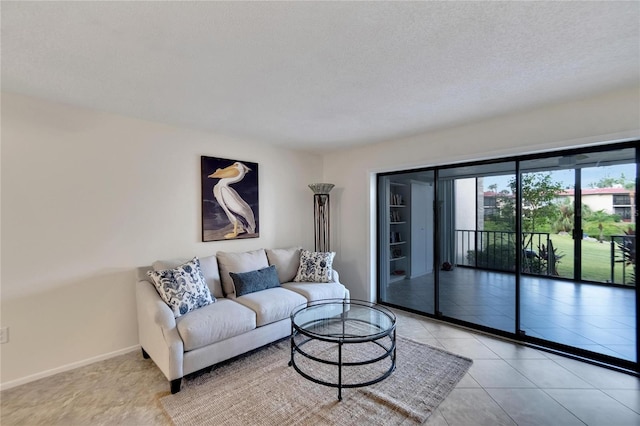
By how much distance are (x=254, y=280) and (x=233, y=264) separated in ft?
1.10

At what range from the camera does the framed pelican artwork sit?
3359 mm

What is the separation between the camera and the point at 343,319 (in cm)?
271

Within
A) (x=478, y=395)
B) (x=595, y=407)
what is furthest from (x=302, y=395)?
(x=595, y=407)

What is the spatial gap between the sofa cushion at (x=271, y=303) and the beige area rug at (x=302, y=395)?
0.38m

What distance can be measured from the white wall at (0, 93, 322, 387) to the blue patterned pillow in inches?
23.6

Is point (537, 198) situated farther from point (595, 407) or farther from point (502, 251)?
point (595, 407)

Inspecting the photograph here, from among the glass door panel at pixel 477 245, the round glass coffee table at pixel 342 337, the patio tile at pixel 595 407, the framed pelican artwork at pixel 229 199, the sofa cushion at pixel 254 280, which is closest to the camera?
the patio tile at pixel 595 407

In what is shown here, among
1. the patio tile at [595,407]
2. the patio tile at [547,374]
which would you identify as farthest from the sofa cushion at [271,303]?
the patio tile at [595,407]

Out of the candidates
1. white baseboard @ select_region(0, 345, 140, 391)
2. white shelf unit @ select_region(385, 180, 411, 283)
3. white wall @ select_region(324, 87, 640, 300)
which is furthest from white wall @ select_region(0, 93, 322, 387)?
white shelf unit @ select_region(385, 180, 411, 283)

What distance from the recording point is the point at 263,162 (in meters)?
3.95

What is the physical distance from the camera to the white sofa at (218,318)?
2.17 m

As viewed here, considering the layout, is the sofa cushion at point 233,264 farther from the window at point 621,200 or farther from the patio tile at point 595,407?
the window at point 621,200

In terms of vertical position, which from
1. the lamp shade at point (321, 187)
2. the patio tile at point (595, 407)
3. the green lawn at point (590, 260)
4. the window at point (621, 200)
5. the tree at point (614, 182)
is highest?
the lamp shade at point (321, 187)

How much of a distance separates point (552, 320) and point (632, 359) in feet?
1.96
